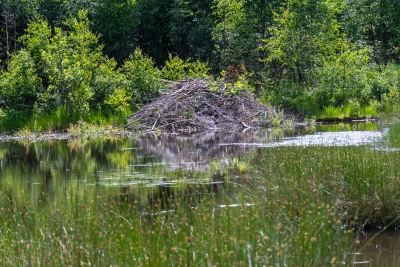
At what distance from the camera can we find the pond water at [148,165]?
9.77 metres

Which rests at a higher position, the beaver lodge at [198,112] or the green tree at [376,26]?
the green tree at [376,26]

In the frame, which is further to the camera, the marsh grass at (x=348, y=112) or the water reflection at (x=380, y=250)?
the marsh grass at (x=348, y=112)

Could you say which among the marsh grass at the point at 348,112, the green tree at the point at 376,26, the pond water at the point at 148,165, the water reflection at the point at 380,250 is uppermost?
the green tree at the point at 376,26

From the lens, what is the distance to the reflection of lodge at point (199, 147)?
14.7 metres

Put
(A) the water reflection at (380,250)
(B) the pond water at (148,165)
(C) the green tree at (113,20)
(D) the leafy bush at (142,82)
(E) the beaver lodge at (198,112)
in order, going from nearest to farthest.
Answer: (A) the water reflection at (380,250), (B) the pond water at (148,165), (E) the beaver lodge at (198,112), (D) the leafy bush at (142,82), (C) the green tree at (113,20)

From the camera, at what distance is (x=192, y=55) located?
34.0m

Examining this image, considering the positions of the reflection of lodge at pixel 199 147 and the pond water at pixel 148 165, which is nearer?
the pond water at pixel 148 165

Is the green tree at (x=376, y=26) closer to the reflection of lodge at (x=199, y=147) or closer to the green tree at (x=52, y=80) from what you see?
the reflection of lodge at (x=199, y=147)

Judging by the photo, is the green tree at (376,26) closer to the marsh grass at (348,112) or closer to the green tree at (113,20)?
the marsh grass at (348,112)

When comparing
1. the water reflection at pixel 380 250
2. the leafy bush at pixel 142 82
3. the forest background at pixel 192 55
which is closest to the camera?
the water reflection at pixel 380 250

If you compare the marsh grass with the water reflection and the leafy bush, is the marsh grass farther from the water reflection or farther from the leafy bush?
the water reflection

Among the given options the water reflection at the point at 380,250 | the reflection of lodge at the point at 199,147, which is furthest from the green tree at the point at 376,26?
the water reflection at the point at 380,250

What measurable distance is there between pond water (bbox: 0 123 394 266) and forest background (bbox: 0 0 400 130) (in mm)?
3739

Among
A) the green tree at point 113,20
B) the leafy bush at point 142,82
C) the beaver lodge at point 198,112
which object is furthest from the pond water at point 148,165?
the green tree at point 113,20
